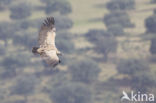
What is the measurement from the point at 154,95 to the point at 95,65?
16.0 meters

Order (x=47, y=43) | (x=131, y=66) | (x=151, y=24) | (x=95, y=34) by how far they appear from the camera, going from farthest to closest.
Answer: (x=151, y=24) → (x=95, y=34) → (x=131, y=66) → (x=47, y=43)

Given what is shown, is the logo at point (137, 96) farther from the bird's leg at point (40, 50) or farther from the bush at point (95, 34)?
the bird's leg at point (40, 50)

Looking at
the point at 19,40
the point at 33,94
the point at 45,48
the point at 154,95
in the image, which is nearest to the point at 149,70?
the point at 154,95

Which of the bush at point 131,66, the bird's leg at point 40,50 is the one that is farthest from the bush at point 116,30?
the bird's leg at point 40,50

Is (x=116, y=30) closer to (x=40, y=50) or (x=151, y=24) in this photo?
(x=151, y=24)

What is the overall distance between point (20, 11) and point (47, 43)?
133 m

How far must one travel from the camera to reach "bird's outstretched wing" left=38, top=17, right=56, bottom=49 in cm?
3225

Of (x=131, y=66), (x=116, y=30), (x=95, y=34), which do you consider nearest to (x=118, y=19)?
(x=116, y=30)

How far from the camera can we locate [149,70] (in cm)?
12700

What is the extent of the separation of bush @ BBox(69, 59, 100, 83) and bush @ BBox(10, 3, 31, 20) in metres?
29.4

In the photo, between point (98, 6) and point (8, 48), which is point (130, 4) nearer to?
point (98, 6)

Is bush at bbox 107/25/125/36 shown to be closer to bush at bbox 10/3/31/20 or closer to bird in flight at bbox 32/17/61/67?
bush at bbox 10/3/31/20

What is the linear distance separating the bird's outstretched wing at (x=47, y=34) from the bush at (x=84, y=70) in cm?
9236

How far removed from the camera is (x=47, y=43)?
106 feet
